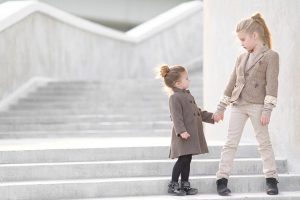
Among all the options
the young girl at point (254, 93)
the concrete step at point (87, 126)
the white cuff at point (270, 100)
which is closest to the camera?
the white cuff at point (270, 100)

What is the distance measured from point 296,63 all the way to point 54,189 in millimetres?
2666

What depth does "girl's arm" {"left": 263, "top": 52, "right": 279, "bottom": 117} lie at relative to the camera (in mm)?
5492

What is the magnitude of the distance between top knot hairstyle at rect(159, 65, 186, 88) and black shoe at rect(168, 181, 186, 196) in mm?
903

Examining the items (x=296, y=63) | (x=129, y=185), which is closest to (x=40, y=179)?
(x=129, y=185)

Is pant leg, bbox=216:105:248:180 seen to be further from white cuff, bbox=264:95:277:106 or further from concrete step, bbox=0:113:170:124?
concrete step, bbox=0:113:170:124

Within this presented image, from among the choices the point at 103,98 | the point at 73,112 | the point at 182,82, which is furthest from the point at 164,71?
the point at 103,98

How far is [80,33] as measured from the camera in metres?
13.1

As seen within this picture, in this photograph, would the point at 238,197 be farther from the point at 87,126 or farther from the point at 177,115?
the point at 87,126

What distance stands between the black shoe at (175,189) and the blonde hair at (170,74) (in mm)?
895

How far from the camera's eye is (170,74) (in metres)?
5.79

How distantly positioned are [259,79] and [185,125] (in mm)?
785

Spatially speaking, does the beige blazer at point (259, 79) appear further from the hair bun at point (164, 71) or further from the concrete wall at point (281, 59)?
the concrete wall at point (281, 59)

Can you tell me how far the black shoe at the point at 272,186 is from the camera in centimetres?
575

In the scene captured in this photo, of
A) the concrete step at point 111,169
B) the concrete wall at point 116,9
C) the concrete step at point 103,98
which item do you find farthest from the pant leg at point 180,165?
the concrete wall at point 116,9
